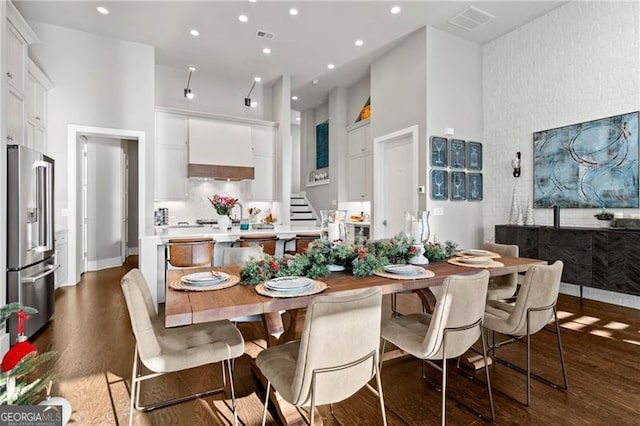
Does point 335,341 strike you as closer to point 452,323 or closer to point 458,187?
point 452,323

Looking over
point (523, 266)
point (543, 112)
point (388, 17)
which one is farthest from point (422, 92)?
point (523, 266)

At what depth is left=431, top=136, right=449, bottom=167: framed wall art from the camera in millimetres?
5027

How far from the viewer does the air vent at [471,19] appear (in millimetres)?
4591

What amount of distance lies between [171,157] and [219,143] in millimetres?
954

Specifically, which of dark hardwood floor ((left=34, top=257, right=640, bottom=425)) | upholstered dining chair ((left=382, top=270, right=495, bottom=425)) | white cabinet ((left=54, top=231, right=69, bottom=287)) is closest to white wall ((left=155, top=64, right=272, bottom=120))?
white cabinet ((left=54, top=231, right=69, bottom=287))

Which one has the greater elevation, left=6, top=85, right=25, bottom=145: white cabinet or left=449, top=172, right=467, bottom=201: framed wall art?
left=6, top=85, right=25, bottom=145: white cabinet

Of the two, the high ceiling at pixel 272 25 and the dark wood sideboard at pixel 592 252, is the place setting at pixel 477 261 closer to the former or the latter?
the dark wood sideboard at pixel 592 252

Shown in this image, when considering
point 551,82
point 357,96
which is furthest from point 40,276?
point 551,82

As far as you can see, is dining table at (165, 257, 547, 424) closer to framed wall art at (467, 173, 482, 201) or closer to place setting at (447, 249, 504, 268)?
place setting at (447, 249, 504, 268)

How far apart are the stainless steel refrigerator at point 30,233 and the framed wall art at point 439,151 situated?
4750 mm

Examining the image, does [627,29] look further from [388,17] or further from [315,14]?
[315,14]

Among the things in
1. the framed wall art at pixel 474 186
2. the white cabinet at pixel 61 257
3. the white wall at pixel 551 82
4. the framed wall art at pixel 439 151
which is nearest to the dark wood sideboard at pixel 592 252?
the white wall at pixel 551 82

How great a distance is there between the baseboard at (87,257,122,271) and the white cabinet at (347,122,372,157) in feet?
18.0

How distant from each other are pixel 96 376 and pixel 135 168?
22.4 feet
